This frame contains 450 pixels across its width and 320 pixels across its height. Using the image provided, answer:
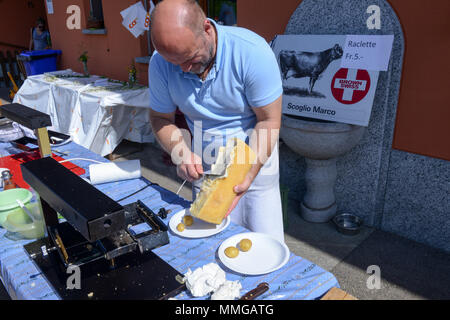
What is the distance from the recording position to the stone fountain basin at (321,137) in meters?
3.14

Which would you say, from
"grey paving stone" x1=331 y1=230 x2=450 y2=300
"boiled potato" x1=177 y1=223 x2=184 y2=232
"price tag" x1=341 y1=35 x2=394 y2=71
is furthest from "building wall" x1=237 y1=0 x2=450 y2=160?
"boiled potato" x1=177 y1=223 x2=184 y2=232

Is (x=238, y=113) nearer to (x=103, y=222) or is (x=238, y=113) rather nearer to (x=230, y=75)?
(x=230, y=75)

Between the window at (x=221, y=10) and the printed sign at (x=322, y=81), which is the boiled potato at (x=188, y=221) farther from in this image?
the window at (x=221, y=10)

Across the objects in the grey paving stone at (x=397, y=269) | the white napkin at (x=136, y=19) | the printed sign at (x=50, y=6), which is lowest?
the grey paving stone at (x=397, y=269)

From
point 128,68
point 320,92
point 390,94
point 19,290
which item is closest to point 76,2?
point 128,68

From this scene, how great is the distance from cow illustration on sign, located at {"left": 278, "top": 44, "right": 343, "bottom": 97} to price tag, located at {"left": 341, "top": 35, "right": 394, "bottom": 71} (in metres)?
0.10

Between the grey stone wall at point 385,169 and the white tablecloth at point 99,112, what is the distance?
8.75 feet

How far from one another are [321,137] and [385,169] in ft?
2.47

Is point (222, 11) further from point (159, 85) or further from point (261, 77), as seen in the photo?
point (261, 77)

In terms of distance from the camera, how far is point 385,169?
3.36 meters

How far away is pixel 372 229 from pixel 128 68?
15.8 ft

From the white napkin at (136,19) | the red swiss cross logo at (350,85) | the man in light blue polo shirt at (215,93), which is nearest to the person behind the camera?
the man in light blue polo shirt at (215,93)

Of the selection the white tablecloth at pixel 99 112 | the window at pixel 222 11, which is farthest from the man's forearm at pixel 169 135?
the window at pixel 222 11

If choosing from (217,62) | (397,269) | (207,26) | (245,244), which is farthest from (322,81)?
(245,244)
